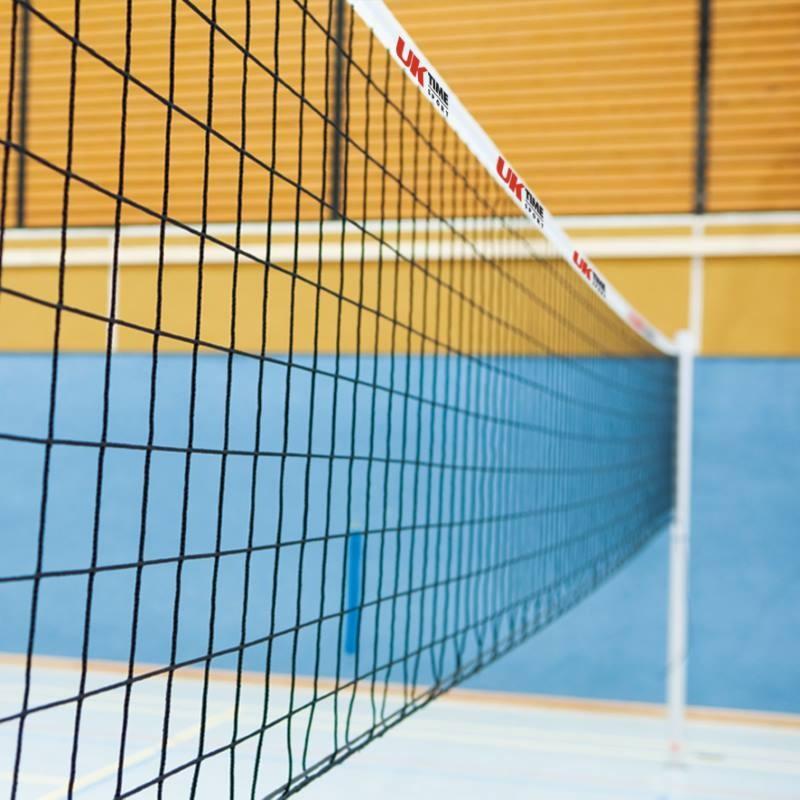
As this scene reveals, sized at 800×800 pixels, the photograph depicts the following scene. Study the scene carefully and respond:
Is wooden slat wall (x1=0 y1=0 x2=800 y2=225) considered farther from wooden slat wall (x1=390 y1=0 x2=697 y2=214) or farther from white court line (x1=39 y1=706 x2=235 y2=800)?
white court line (x1=39 y1=706 x2=235 y2=800)

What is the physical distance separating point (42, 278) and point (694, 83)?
3.87 metres

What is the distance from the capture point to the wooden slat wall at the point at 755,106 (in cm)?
575

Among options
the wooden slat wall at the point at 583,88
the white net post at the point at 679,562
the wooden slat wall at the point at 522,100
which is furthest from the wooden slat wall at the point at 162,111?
the white net post at the point at 679,562

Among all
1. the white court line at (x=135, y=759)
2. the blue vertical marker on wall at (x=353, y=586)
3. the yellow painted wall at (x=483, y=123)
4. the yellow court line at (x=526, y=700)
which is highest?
the yellow painted wall at (x=483, y=123)

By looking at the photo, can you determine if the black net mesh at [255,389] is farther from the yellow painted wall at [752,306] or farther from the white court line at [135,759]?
the yellow painted wall at [752,306]

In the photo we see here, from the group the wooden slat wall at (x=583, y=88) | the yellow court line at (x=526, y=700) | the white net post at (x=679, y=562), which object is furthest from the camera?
the wooden slat wall at (x=583, y=88)

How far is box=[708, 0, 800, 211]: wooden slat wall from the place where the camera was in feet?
18.9

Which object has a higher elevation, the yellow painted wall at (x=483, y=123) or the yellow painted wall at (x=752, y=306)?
the yellow painted wall at (x=483, y=123)

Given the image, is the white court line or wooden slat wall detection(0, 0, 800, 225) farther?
wooden slat wall detection(0, 0, 800, 225)

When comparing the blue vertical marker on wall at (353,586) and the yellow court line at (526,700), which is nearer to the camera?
the yellow court line at (526,700)

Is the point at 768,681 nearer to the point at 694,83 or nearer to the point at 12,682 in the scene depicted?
the point at 694,83

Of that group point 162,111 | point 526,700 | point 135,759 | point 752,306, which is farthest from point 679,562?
point 162,111

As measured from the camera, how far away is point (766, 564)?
18.2ft

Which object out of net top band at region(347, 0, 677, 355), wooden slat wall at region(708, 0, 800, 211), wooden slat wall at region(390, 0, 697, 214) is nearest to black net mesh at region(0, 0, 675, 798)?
wooden slat wall at region(390, 0, 697, 214)
